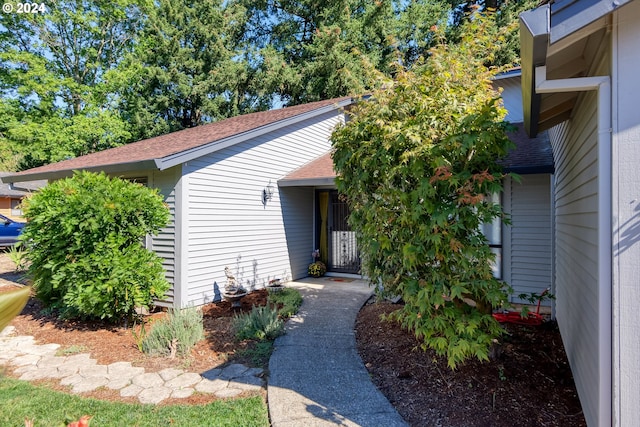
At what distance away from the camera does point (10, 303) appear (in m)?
0.80

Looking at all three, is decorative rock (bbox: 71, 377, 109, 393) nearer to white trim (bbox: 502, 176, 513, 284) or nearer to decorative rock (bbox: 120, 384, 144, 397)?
decorative rock (bbox: 120, 384, 144, 397)

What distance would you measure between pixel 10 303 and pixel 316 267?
28.9 feet

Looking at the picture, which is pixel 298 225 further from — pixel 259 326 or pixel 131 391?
pixel 131 391

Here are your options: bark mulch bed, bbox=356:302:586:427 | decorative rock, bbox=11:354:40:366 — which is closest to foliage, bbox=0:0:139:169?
decorative rock, bbox=11:354:40:366

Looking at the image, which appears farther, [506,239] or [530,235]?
[506,239]

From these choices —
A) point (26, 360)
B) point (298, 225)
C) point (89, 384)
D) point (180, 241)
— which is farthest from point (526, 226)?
point (26, 360)

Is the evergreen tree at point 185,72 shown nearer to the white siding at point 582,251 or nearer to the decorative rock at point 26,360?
the decorative rock at point 26,360

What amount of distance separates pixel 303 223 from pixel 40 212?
220 inches

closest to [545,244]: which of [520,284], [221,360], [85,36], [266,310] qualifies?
[520,284]

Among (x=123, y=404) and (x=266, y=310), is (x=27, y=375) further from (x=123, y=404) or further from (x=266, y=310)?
(x=266, y=310)

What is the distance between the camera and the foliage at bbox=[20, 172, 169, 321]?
213 inches

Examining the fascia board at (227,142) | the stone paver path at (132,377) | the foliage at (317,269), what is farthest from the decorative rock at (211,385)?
the foliage at (317,269)

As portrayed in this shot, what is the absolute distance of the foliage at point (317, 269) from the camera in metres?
9.49

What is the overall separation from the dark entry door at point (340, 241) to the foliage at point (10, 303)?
8590mm
